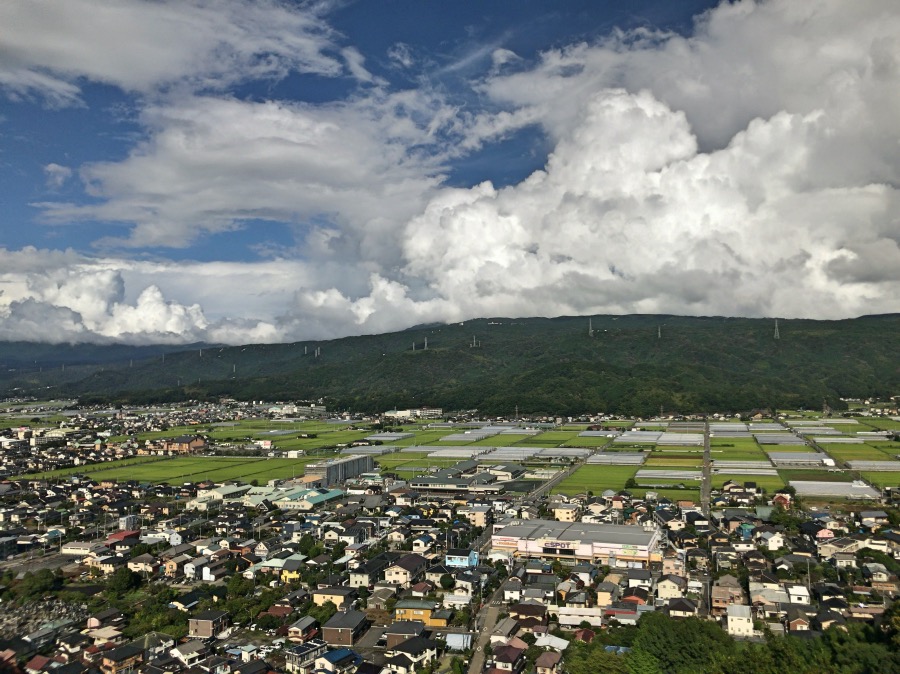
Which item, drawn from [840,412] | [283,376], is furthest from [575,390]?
[283,376]

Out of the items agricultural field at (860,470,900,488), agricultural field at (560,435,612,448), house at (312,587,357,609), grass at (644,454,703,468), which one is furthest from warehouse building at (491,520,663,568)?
agricultural field at (560,435,612,448)

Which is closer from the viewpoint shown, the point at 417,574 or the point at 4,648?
Result: the point at 4,648

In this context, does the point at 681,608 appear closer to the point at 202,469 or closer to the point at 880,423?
the point at 202,469

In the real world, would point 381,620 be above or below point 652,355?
below

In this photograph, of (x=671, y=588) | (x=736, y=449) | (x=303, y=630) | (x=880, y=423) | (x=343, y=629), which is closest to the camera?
(x=343, y=629)

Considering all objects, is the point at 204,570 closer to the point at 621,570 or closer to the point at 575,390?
the point at 621,570

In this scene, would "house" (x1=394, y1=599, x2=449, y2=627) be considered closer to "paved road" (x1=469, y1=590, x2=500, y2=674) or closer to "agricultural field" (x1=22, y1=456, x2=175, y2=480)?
"paved road" (x1=469, y1=590, x2=500, y2=674)

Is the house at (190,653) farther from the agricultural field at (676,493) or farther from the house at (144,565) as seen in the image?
the agricultural field at (676,493)

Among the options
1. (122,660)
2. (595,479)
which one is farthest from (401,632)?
(595,479)
